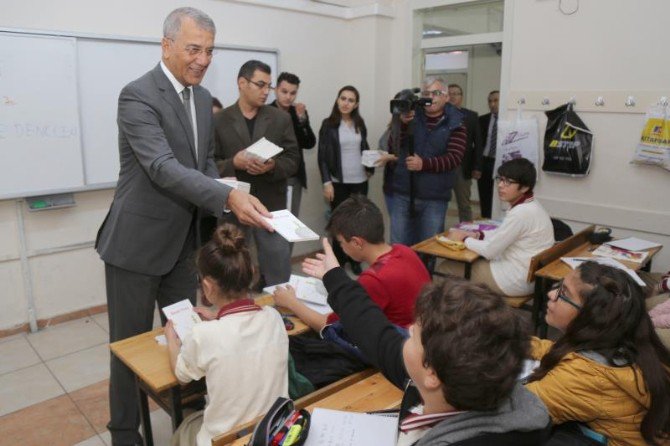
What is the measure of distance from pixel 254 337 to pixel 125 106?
0.98m

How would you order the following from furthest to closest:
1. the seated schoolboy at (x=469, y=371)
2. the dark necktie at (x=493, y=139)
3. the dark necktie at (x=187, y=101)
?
the dark necktie at (x=493, y=139) < the dark necktie at (x=187, y=101) < the seated schoolboy at (x=469, y=371)

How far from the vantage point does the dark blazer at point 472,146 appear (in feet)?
15.9

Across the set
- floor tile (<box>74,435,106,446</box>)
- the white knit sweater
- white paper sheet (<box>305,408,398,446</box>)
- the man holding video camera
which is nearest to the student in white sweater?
the white knit sweater

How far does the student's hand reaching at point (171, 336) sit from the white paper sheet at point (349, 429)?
2.04ft

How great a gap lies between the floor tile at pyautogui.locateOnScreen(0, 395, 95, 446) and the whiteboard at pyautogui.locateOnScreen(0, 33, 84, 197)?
4.54ft

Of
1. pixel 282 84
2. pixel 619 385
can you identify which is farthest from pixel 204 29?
pixel 282 84

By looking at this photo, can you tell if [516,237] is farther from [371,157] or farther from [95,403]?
[95,403]

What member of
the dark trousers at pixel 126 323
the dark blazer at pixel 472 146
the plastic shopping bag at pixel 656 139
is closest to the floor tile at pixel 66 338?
the dark trousers at pixel 126 323

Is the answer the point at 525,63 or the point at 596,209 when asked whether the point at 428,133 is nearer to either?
the point at 525,63

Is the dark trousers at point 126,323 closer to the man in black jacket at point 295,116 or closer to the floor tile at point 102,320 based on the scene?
the floor tile at point 102,320

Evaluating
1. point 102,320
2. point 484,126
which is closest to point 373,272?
point 102,320

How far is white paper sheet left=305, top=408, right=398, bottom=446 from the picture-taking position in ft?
3.92

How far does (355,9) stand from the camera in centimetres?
Result: 507

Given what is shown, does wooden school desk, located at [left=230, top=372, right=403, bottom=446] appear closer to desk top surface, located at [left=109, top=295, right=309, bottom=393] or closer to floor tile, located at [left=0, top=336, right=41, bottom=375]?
desk top surface, located at [left=109, top=295, right=309, bottom=393]
